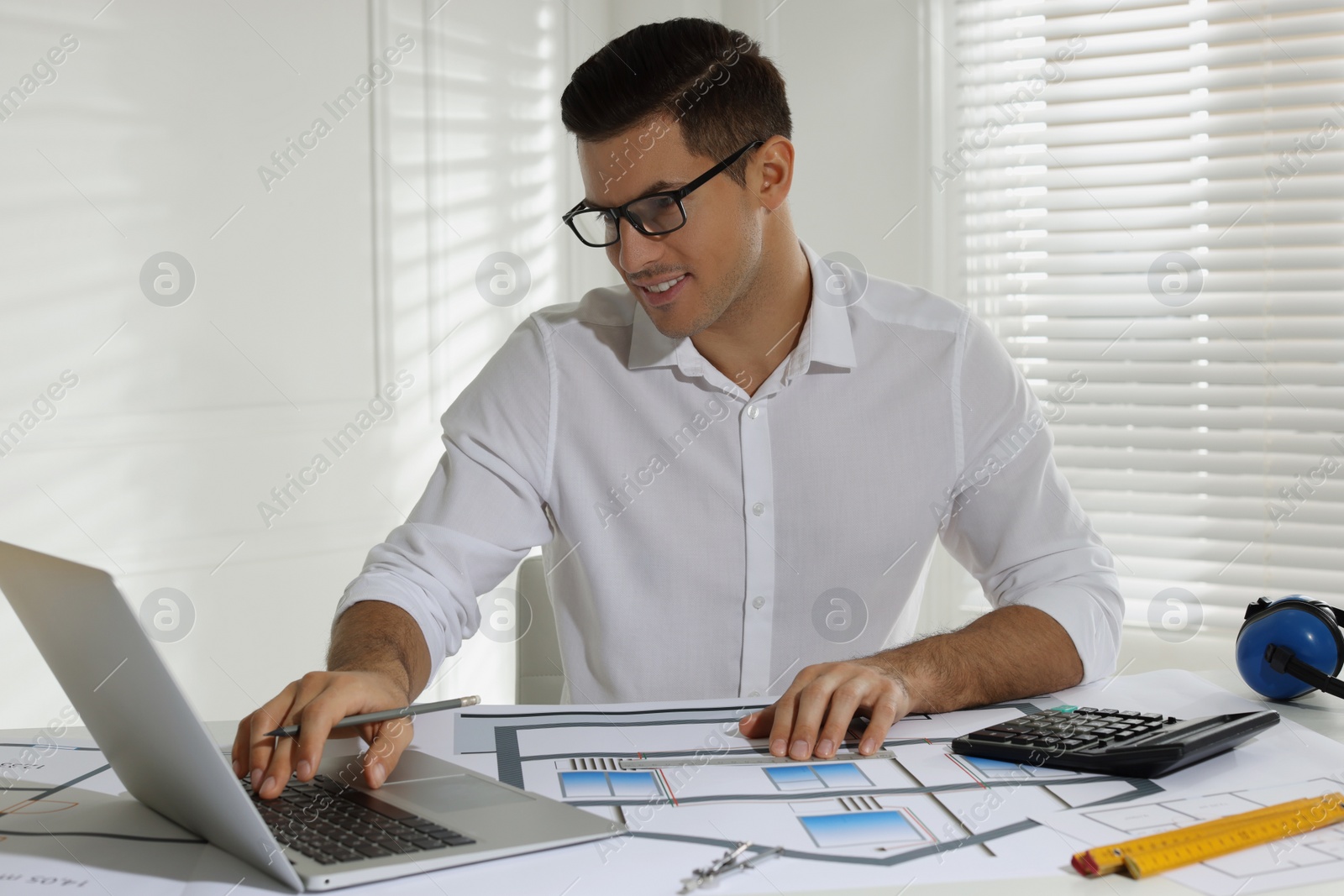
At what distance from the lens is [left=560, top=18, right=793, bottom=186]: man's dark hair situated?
1647mm

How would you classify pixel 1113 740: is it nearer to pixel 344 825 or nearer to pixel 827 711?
pixel 827 711

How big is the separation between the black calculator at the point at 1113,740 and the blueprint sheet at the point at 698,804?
0.01 m

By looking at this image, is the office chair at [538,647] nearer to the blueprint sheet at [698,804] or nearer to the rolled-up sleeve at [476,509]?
the rolled-up sleeve at [476,509]

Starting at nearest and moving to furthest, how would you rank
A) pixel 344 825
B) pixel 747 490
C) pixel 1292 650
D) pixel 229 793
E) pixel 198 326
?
pixel 229 793
pixel 344 825
pixel 1292 650
pixel 747 490
pixel 198 326

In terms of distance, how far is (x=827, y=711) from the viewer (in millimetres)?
1165

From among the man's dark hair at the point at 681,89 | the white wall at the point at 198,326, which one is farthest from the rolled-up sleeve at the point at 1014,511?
the white wall at the point at 198,326

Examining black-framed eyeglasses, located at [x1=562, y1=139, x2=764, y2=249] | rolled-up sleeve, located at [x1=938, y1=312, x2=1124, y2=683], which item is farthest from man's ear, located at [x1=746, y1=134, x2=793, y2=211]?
rolled-up sleeve, located at [x1=938, y1=312, x2=1124, y2=683]

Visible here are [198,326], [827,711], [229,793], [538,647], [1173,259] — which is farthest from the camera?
[1173,259]

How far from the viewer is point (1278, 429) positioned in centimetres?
281

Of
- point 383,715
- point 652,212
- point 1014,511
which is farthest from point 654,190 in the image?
point 383,715

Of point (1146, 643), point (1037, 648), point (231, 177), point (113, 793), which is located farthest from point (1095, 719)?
point (231, 177)

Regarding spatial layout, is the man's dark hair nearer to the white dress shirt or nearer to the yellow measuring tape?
the white dress shirt

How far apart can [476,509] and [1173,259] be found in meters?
2.09

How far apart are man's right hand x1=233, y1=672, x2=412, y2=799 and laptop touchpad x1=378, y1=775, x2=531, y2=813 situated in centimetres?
3
